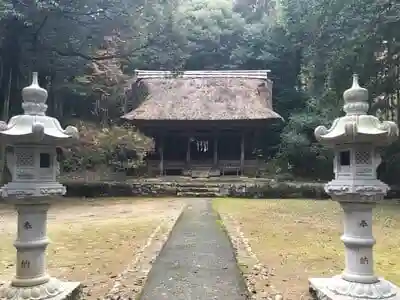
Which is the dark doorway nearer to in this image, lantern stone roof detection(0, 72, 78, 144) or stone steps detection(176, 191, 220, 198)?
stone steps detection(176, 191, 220, 198)

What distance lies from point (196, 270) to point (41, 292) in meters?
2.45

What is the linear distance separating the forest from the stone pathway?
31.8 ft

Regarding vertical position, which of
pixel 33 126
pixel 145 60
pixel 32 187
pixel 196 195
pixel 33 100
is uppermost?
pixel 145 60

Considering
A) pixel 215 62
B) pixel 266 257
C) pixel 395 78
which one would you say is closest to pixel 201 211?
pixel 266 257

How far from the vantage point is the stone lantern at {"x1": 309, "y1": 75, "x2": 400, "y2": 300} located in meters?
4.40

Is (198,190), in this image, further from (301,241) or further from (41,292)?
(41,292)

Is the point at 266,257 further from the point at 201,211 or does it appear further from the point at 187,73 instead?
the point at 187,73

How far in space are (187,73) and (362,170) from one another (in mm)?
23781

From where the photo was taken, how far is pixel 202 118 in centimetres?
2289

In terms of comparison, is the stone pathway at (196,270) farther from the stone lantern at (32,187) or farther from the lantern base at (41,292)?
the stone lantern at (32,187)

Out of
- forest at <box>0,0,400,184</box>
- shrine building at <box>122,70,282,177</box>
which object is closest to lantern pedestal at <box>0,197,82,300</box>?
forest at <box>0,0,400,184</box>

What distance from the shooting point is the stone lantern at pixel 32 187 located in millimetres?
4359

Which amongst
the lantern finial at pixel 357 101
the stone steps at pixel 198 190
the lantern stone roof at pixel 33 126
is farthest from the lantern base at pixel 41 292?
the stone steps at pixel 198 190

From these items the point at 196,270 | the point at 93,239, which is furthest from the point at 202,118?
the point at 196,270
